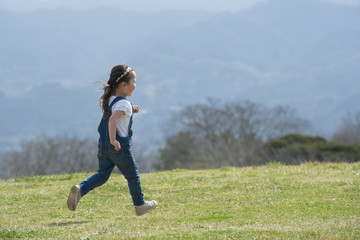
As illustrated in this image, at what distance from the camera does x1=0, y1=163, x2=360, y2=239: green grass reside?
19.0 feet

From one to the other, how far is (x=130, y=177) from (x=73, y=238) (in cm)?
143

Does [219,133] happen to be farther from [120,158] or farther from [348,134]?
[120,158]

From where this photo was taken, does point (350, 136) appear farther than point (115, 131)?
Yes

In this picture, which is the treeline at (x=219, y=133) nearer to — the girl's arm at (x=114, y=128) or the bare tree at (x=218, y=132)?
the bare tree at (x=218, y=132)

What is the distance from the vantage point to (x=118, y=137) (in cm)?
681

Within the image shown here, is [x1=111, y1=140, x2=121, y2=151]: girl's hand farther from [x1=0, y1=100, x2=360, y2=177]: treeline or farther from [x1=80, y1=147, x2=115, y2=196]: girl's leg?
[x1=0, y1=100, x2=360, y2=177]: treeline

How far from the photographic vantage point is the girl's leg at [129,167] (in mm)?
6781

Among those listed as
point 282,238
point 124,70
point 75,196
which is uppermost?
point 124,70

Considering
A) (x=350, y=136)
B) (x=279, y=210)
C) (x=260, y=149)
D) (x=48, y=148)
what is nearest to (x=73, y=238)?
(x=279, y=210)

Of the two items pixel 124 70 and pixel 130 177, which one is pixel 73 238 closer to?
pixel 130 177

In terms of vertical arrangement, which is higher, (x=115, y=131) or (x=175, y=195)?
(x=115, y=131)

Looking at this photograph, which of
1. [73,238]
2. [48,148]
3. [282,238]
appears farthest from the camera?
[48,148]

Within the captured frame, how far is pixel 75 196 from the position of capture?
23.0 ft

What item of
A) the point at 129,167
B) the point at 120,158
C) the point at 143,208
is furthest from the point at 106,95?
the point at 143,208
